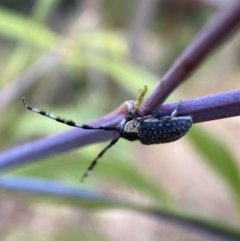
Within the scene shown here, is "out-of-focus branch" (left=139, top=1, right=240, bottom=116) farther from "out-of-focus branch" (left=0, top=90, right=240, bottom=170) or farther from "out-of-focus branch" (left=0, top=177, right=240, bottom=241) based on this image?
"out-of-focus branch" (left=0, top=177, right=240, bottom=241)

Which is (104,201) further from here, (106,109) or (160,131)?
(106,109)

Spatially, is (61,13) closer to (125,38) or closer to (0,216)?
(125,38)

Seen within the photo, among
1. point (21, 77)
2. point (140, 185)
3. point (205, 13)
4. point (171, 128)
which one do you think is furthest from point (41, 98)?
point (205, 13)

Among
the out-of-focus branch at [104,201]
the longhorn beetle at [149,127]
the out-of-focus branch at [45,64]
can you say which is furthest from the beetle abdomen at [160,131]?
the out-of-focus branch at [45,64]

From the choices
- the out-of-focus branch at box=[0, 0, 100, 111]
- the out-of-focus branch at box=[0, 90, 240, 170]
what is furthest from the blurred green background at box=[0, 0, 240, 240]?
the out-of-focus branch at box=[0, 90, 240, 170]

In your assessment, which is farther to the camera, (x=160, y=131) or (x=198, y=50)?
(x=160, y=131)

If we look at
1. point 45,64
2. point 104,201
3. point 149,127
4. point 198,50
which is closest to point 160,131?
point 149,127
